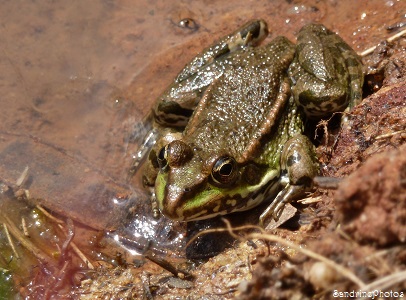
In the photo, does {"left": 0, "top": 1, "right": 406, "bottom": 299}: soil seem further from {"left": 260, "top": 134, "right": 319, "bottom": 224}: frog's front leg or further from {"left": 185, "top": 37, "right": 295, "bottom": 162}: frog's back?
{"left": 185, "top": 37, "right": 295, "bottom": 162}: frog's back

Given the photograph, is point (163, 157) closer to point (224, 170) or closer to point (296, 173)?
point (224, 170)

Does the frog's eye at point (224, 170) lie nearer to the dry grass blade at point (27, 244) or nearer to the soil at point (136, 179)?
the soil at point (136, 179)

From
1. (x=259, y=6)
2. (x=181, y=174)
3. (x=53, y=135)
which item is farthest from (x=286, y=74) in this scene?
(x=53, y=135)

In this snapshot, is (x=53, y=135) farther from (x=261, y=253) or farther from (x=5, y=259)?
(x=261, y=253)

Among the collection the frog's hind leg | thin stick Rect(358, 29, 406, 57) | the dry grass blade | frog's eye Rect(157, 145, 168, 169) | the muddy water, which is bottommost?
the dry grass blade

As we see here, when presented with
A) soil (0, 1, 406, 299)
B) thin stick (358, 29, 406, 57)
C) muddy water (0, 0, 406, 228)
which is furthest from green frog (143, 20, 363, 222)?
muddy water (0, 0, 406, 228)

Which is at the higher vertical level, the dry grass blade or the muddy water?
the muddy water
